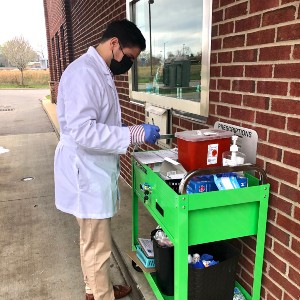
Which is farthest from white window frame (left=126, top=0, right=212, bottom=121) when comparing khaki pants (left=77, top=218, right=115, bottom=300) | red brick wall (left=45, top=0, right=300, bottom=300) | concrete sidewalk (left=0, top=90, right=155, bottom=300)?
concrete sidewalk (left=0, top=90, right=155, bottom=300)

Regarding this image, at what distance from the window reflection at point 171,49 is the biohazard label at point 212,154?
75cm

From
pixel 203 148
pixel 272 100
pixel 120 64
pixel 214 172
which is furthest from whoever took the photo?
pixel 120 64

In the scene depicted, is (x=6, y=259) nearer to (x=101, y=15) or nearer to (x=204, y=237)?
(x=204, y=237)

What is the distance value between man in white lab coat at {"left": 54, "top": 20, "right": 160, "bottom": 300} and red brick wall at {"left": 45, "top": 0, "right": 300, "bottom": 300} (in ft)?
1.79

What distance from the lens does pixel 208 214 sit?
1733mm

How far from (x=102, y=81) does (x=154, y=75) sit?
180cm

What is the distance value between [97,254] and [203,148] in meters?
1.01

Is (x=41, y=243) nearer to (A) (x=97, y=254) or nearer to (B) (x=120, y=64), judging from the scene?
(A) (x=97, y=254)

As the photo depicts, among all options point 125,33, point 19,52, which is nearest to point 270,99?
point 125,33

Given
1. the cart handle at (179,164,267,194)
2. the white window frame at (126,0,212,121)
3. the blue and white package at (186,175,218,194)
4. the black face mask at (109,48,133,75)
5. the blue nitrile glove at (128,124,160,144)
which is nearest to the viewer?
the cart handle at (179,164,267,194)

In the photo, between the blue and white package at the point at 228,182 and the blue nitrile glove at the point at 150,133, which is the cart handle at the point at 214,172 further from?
the blue nitrile glove at the point at 150,133

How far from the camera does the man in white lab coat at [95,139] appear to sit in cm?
187

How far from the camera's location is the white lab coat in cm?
185

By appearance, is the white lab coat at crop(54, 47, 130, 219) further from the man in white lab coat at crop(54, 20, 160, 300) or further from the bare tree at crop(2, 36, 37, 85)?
the bare tree at crop(2, 36, 37, 85)
